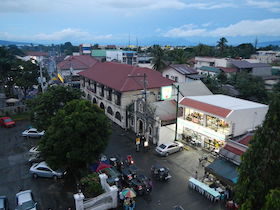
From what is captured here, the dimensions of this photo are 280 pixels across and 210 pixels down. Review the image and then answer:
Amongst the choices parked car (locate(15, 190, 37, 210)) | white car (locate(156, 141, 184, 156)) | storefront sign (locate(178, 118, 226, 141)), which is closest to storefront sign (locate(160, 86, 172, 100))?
storefront sign (locate(178, 118, 226, 141))

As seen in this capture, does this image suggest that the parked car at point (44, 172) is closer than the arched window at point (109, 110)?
Yes

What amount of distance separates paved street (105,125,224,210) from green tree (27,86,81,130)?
24.1ft

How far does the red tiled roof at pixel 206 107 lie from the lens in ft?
72.5

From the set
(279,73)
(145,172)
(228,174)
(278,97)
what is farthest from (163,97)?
(279,73)

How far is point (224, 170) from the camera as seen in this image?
61.1 feet

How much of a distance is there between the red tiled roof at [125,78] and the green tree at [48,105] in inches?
339

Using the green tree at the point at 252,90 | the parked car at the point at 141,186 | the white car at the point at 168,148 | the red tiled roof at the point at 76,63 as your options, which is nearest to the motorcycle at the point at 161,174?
the parked car at the point at 141,186

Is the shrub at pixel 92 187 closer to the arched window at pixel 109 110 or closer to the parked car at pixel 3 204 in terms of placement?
the parked car at pixel 3 204

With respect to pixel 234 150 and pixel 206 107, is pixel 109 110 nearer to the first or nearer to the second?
pixel 206 107

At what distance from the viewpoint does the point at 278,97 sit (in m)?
9.67

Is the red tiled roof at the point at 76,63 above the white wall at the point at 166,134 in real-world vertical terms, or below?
above

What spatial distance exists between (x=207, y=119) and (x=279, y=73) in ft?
163

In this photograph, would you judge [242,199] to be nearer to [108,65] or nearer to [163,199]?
→ [163,199]

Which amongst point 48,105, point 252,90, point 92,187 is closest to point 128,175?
point 92,187
